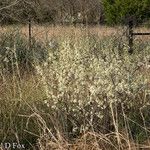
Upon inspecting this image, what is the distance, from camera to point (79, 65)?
15.8ft

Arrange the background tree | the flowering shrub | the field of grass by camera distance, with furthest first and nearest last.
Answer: the background tree, the flowering shrub, the field of grass

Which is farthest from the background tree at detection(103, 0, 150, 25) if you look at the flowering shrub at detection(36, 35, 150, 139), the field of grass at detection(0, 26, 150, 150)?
the flowering shrub at detection(36, 35, 150, 139)

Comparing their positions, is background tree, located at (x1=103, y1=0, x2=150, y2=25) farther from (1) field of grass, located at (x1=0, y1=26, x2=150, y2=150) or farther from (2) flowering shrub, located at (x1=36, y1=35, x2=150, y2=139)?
(2) flowering shrub, located at (x1=36, y1=35, x2=150, y2=139)

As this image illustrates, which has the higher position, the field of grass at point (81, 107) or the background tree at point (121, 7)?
the field of grass at point (81, 107)

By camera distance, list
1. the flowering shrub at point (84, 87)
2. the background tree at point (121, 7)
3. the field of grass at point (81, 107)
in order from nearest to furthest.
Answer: the field of grass at point (81, 107)
the flowering shrub at point (84, 87)
the background tree at point (121, 7)

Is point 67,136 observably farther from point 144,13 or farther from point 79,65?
point 144,13

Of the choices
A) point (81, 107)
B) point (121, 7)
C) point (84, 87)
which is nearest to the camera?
point (81, 107)

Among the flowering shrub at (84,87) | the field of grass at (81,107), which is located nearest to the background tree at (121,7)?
the field of grass at (81,107)

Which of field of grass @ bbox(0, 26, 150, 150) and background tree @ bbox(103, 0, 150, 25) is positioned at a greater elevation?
field of grass @ bbox(0, 26, 150, 150)

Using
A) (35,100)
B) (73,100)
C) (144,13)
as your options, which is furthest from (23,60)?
(144,13)

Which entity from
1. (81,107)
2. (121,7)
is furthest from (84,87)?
(121,7)

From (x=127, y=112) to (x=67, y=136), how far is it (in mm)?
1122

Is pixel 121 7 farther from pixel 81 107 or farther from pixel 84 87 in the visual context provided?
pixel 81 107

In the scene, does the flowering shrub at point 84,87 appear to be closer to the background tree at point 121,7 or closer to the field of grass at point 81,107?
the field of grass at point 81,107
